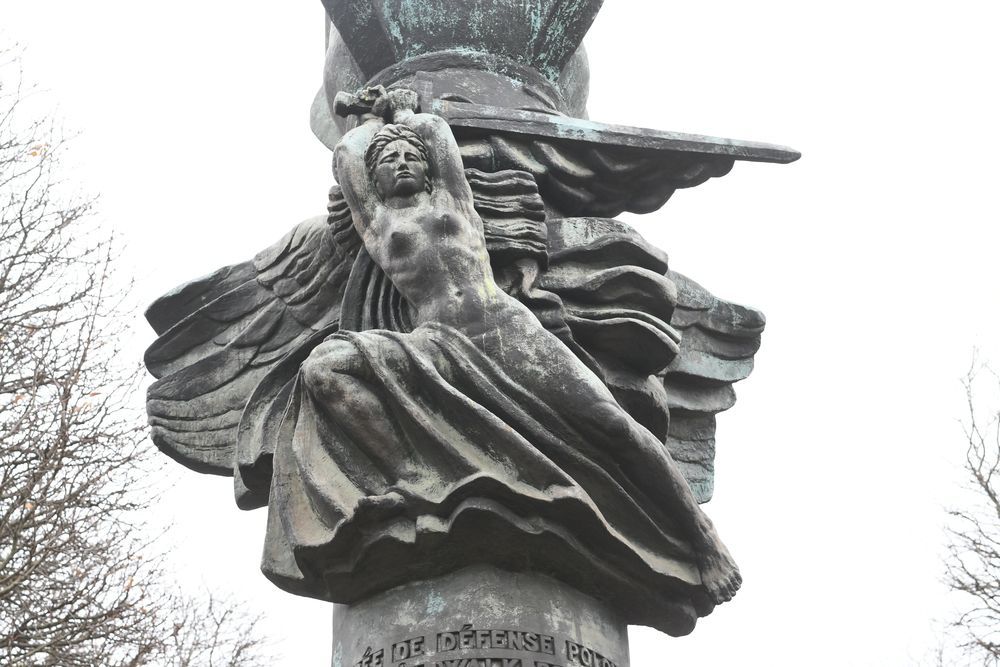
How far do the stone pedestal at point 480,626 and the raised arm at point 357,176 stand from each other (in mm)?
1464

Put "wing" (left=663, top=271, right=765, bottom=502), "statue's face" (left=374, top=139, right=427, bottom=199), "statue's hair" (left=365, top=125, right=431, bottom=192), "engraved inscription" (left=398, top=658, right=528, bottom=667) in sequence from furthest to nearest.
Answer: "wing" (left=663, top=271, right=765, bottom=502), "statue's hair" (left=365, top=125, right=431, bottom=192), "statue's face" (left=374, top=139, right=427, bottom=199), "engraved inscription" (left=398, top=658, right=528, bottom=667)

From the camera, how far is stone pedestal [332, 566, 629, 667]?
4836 mm

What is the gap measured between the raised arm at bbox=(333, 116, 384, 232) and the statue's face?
58 millimetres

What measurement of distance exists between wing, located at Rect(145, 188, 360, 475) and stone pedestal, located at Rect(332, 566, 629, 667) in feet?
3.97

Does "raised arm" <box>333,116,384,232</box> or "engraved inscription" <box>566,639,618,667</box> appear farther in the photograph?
"raised arm" <box>333,116,384,232</box>

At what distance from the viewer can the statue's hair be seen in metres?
5.70

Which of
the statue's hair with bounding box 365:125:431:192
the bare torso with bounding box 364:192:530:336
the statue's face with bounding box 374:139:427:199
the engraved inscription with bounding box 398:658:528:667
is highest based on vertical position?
the statue's hair with bounding box 365:125:431:192

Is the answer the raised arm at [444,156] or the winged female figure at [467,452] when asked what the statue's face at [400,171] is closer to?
the raised arm at [444,156]

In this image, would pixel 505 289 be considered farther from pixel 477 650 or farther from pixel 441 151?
pixel 477 650

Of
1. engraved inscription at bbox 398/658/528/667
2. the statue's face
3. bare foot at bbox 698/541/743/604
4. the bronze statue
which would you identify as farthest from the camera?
the statue's face

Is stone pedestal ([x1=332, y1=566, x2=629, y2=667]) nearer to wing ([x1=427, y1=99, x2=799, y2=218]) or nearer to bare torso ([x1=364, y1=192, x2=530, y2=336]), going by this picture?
bare torso ([x1=364, y1=192, x2=530, y2=336])

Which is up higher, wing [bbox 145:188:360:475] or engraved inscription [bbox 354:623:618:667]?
wing [bbox 145:188:360:475]

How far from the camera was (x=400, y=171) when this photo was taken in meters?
5.60

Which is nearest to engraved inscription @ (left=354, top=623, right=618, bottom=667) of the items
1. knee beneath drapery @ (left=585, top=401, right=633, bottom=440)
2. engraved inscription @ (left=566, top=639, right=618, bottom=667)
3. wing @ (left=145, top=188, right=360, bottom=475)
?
engraved inscription @ (left=566, top=639, right=618, bottom=667)
